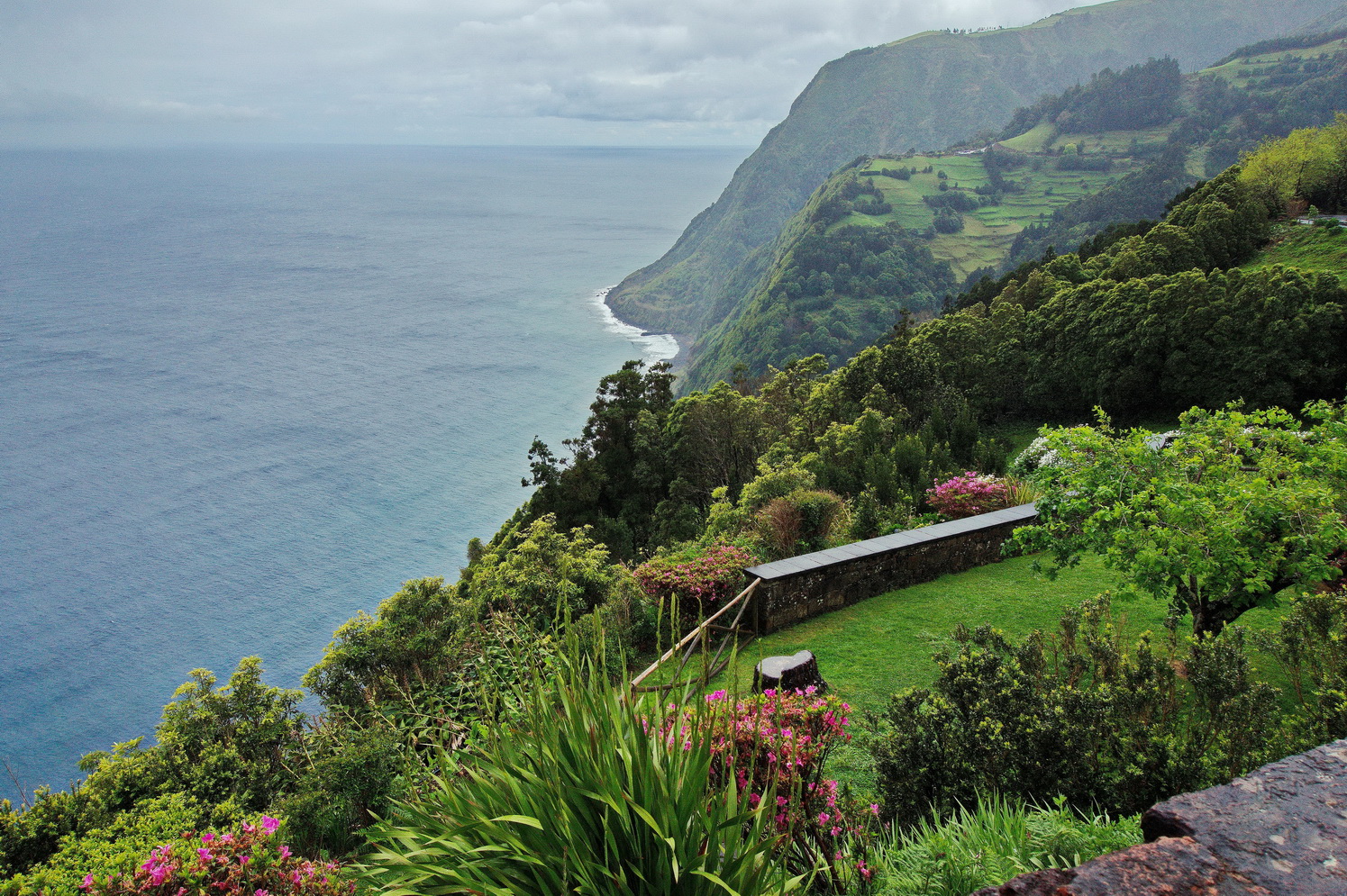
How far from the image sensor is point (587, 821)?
244 centimetres

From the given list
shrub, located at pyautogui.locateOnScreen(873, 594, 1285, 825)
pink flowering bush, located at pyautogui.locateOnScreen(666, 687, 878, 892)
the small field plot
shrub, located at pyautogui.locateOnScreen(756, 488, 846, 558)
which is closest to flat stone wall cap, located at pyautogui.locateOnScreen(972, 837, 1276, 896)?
pink flowering bush, located at pyautogui.locateOnScreen(666, 687, 878, 892)

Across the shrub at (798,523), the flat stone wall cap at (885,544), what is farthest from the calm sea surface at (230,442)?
the flat stone wall cap at (885,544)

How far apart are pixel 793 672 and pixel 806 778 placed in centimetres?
203

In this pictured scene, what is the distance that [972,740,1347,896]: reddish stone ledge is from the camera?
1761 millimetres

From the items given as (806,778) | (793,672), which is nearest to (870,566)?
(793,672)

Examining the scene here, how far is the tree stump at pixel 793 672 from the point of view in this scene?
531 cm

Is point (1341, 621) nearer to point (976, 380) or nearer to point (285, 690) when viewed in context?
point (285, 690)

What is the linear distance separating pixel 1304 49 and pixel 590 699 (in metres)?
205

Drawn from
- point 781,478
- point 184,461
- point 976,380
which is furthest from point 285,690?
point 184,461

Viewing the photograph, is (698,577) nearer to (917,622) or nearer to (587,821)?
(917,622)

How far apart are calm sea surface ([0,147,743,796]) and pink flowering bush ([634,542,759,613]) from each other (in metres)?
40.0

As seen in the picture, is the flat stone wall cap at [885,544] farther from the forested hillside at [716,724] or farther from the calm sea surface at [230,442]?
the calm sea surface at [230,442]

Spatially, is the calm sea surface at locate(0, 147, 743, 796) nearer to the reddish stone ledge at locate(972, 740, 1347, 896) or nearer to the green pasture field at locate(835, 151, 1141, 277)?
the green pasture field at locate(835, 151, 1141, 277)

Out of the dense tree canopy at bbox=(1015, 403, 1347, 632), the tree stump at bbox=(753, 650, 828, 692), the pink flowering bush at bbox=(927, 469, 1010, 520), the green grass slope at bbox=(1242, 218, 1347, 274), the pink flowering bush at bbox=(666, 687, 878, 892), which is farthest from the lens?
the green grass slope at bbox=(1242, 218, 1347, 274)
